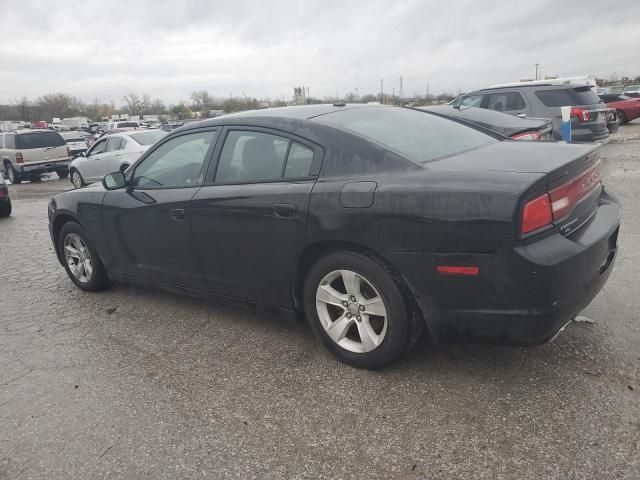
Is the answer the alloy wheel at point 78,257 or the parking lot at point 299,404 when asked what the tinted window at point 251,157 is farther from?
the alloy wheel at point 78,257

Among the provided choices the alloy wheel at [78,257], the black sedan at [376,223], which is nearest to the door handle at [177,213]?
the black sedan at [376,223]

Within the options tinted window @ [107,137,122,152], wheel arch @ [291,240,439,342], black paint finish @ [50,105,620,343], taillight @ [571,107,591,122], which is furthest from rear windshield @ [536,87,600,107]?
tinted window @ [107,137,122,152]

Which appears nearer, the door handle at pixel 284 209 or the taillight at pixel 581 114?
the door handle at pixel 284 209

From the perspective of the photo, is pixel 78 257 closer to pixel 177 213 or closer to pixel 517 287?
pixel 177 213

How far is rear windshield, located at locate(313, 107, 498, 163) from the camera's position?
3.21 m

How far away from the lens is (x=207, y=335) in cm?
393

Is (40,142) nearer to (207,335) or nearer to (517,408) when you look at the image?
(207,335)

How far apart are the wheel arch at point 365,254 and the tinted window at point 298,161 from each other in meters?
0.47

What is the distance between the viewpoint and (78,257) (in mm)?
5125

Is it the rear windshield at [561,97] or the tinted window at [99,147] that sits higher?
the rear windshield at [561,97]

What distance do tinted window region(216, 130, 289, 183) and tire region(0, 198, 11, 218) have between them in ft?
27.7

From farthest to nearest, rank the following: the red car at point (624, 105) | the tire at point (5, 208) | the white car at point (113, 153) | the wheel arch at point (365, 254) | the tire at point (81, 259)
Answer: the red car at point (624, 105)
the white car at point (113, 153)
the tire at point (5, 208)
the tire at point (81, 259)
the wheel arch at point (365, 254)

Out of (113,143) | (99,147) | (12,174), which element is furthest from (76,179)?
(12,174)

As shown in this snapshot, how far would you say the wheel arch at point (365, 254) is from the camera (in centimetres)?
287
